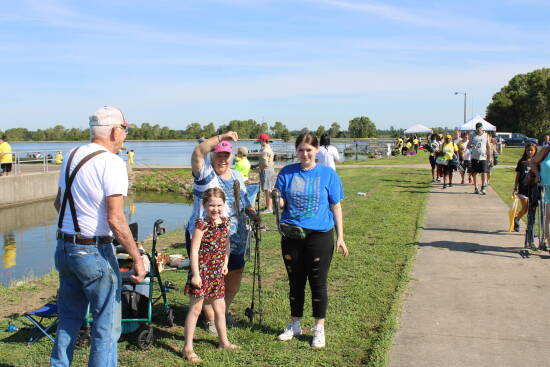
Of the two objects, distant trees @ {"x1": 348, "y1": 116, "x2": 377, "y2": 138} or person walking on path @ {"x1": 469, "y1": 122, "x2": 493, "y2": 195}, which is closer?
person walking on path @ {"x1": 469, "y1": 122, "x2": 493, "y2": 195}

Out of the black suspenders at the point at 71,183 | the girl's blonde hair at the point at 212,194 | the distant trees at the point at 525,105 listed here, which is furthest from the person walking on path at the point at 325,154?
the distant trees at the point at 525,105

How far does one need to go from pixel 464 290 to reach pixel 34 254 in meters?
10.3

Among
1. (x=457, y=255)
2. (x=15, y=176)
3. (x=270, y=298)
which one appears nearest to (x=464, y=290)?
(x=457, y=255)

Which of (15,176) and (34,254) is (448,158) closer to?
(34,254)

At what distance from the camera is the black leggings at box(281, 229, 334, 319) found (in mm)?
4367

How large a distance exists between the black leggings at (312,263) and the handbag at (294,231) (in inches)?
1.8

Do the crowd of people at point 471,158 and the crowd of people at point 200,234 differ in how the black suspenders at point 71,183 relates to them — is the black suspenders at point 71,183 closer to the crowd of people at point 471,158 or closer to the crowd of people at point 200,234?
the crowd of people at point 200,234

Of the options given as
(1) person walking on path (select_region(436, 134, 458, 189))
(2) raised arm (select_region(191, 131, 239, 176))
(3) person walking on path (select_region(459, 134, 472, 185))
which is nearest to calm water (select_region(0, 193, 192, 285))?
(2) raised arm (select_region(191, 131, 239, 176))

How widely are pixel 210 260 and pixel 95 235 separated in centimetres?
112

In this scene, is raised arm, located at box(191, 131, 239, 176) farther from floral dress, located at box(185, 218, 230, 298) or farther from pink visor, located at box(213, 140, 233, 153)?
floral dress, located at box(185, 218, 230, 298)

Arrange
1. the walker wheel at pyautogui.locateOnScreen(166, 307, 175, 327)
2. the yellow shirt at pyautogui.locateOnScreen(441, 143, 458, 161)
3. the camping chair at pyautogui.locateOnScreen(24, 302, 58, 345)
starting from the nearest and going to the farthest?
the camping chair at pyautogui.locateOnScreen(24, 302, 58, 345), the walker wheel at pyautogui.locateOnScreen(166, 307, 175, 327), the yellow shirt at pyautogui.locateOnScreen(441, 143, 458, 161)

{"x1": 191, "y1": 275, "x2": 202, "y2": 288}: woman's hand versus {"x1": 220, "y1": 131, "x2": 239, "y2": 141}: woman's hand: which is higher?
{"x1": 220, "y1": 131, "x2": 239, "y2": 141}: woman's hand

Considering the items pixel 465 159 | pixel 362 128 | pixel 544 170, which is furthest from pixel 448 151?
pixel 362 128

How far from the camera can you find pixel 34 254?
12508 mm
